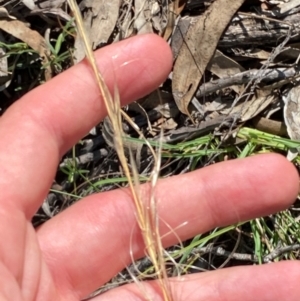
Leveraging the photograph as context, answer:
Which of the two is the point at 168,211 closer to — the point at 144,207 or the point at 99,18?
the point at 144,207

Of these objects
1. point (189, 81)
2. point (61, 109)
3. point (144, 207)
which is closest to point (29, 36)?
point (189, 81)

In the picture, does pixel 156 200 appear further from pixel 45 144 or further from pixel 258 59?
pixel 258 59

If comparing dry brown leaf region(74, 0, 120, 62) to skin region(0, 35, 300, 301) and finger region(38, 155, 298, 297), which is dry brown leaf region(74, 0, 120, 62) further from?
finger region(38, 155, 298, 297)

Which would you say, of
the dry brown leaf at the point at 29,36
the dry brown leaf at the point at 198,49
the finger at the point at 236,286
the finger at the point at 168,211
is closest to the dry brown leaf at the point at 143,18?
the dry brown leaf at the point at 198,49

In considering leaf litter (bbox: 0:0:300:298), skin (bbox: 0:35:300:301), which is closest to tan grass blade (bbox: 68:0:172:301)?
skin (bbox: 0:35:300:301)

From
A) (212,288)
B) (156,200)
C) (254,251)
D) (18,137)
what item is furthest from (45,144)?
(254,251)
